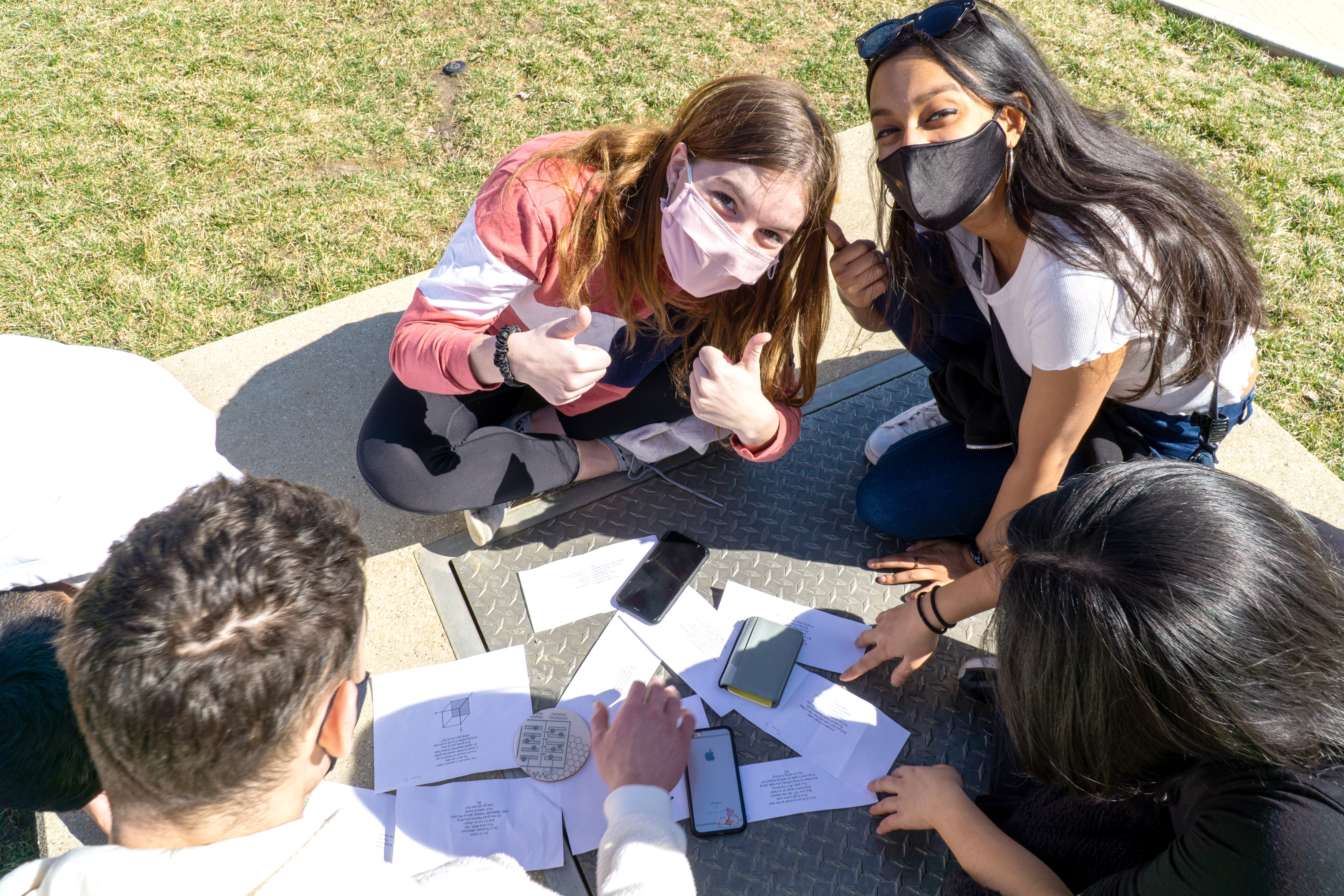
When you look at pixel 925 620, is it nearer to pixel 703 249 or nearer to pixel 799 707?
pixel 799 707

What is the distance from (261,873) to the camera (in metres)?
1.10

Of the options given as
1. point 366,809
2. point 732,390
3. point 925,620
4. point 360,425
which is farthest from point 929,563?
point 360,425

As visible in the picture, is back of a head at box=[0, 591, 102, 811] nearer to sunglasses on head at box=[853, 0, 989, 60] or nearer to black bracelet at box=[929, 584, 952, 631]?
black bracelet at box=[929, 584, 952, 631]

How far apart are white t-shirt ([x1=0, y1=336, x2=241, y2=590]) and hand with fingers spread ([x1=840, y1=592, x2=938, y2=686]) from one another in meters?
1.79

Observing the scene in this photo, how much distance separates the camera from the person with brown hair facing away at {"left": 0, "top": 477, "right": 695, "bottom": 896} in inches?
42.5

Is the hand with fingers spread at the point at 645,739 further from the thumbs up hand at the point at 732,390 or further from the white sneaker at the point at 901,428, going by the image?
the white sneaker at the point at 901,428

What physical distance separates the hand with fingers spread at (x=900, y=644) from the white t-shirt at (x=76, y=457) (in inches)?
70.5

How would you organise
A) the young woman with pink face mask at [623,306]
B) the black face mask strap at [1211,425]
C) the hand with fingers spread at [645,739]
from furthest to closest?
the black face mask strap at [1211,425] < the young woman with pink face mask at [623,306] < the hand with fingers spread at [645,739]

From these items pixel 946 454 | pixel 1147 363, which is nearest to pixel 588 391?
pixel 946 454

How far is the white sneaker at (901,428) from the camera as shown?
108 inches

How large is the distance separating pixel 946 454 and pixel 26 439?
256cm

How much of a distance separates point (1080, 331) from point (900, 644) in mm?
962

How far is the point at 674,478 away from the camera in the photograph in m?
2.76

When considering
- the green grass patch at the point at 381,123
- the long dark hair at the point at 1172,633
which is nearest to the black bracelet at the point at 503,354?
the long dark hair at the point at 1172,633
